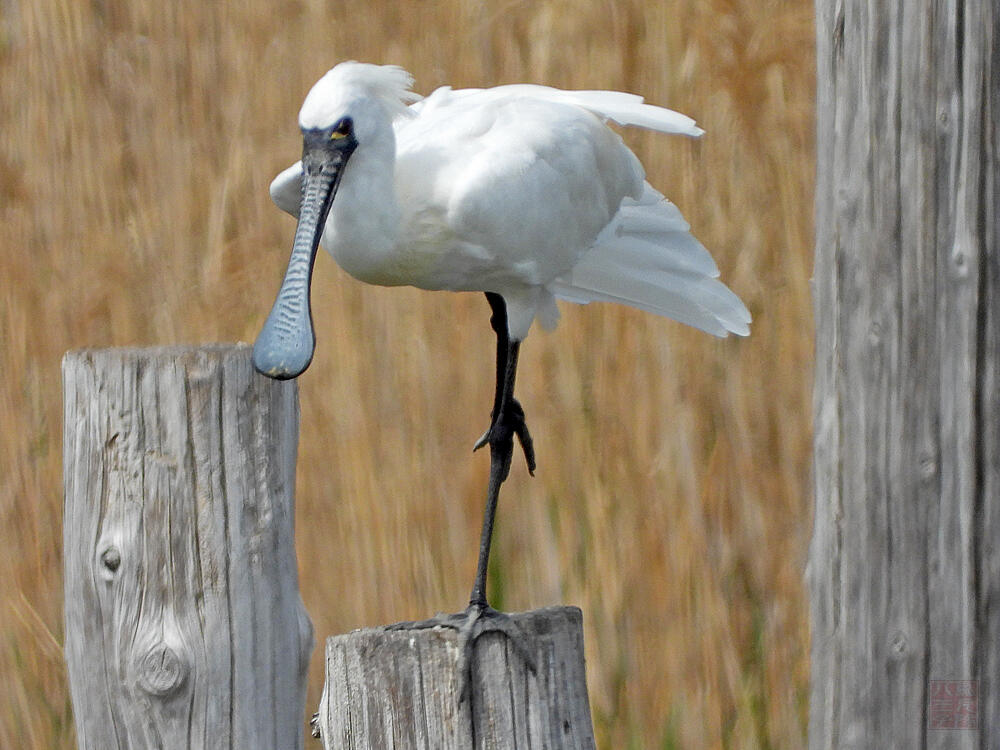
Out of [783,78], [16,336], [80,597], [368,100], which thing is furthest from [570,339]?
[80,597]

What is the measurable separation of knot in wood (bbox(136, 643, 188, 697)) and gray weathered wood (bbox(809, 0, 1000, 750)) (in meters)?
0.88

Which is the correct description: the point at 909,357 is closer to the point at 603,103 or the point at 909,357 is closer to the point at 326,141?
the point at 326,141

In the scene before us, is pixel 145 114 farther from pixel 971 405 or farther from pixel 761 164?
pixel 971 405

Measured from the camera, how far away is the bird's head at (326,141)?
2.47 m

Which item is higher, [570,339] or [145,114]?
[145,114]

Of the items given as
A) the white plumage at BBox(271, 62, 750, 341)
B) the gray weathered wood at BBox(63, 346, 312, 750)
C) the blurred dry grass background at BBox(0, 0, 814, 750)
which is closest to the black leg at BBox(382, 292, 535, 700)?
the white plumage at BBox(271, 62, 750, 341)

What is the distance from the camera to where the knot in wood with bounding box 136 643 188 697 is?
2.00 meters

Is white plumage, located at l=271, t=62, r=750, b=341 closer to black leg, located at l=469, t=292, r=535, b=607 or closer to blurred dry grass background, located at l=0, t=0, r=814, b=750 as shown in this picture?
black leg, located at l=469, t=292, r=535, b=607

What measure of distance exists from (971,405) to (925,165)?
0.99 feet

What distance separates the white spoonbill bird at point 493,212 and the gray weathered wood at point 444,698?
0.11 metres

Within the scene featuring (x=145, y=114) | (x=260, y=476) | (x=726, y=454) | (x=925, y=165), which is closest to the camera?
(x=925, y=165)

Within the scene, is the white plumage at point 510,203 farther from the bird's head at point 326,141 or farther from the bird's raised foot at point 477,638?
the bird's raised foot at point 477,638

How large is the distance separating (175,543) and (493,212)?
0.94 metres

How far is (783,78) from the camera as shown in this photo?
360 centimetres
